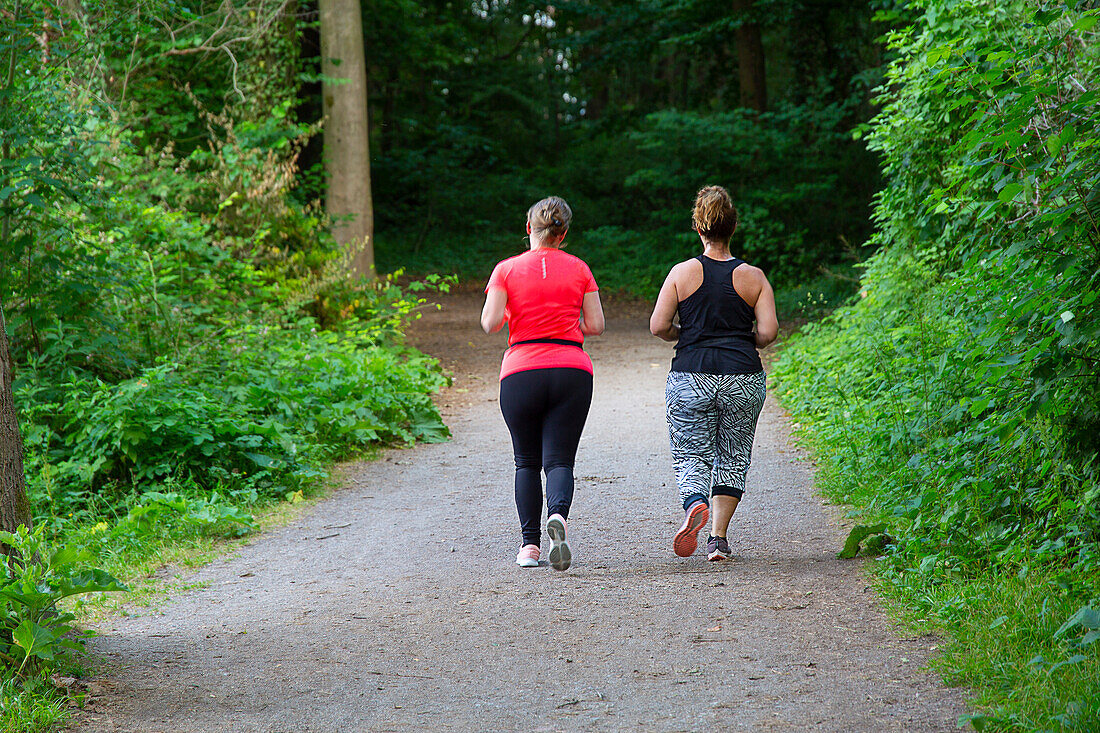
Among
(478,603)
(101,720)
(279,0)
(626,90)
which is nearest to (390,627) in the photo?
(478,603)

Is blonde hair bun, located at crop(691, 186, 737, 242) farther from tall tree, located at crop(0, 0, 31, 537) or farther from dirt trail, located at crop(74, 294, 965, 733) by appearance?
tall tree, located at crop(0, 0, 31, 537)

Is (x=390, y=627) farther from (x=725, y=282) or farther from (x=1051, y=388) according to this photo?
(x=1051, y=388)

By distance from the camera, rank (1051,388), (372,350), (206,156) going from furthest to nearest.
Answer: (206,156) < (372,350) < (1051,388)

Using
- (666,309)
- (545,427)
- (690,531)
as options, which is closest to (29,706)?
(545,427)

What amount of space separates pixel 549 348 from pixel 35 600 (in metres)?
2.68

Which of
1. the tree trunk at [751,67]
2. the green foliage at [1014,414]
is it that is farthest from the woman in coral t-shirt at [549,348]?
the tree trunk at [751,67]

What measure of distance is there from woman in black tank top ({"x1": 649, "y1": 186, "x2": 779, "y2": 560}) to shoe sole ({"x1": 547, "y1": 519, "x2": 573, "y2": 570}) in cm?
59

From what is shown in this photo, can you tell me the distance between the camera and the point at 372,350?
11180mm

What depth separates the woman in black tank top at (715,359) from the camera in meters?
5.27

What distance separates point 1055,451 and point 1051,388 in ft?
1.90

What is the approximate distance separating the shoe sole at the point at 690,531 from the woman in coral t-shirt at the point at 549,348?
1.97ft

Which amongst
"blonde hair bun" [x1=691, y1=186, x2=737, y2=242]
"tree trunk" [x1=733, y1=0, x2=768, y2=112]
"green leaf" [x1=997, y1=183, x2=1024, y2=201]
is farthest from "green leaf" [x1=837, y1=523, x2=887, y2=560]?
"tree trunk" [x1=733, y1=0, x2=768, y2=112]

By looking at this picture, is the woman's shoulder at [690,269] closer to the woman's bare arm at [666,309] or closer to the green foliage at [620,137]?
the woman's bare arm at [666,309]

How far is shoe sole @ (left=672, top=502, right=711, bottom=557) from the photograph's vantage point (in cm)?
518
